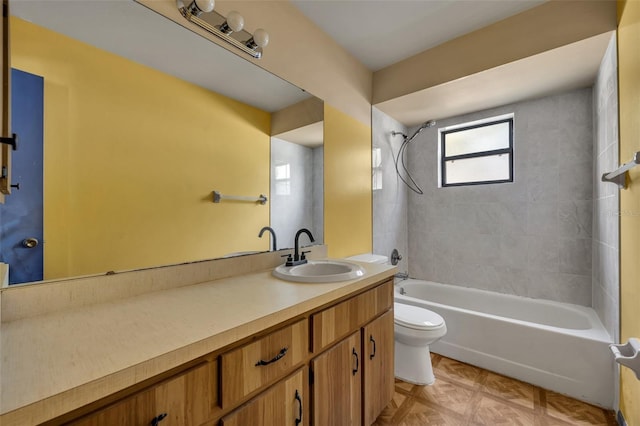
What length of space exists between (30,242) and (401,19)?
2.28 meters

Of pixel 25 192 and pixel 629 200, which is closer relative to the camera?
pixel 25 192

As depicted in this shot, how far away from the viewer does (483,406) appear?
1656mm

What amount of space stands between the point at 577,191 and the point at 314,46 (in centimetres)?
242

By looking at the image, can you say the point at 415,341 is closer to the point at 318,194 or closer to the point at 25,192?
the point at 318,194

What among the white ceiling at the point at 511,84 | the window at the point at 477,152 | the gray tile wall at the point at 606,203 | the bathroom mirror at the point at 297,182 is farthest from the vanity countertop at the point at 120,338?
the window at the point at 477,152

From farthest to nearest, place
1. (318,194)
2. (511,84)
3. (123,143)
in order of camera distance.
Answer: (511,84), (318,194), (123,143)

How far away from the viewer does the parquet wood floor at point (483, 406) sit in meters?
1.54

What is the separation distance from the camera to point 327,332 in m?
1.09

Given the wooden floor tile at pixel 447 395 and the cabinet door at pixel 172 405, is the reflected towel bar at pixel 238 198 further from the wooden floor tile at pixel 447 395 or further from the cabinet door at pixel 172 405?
the wooden floor tile at pixel 447 395

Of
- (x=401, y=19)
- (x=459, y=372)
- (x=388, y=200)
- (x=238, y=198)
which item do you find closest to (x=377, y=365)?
(x=459, y=372)

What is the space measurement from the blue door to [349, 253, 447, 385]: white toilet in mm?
1852

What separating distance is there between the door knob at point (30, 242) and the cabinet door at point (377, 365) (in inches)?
50.7

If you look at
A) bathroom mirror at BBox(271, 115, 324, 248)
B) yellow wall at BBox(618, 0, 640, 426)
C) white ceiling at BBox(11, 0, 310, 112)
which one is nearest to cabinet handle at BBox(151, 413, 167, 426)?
bathroom mirror at BBox(271, 115, 324, 248)

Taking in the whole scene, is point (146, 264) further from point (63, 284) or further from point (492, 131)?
point (492, 131)
